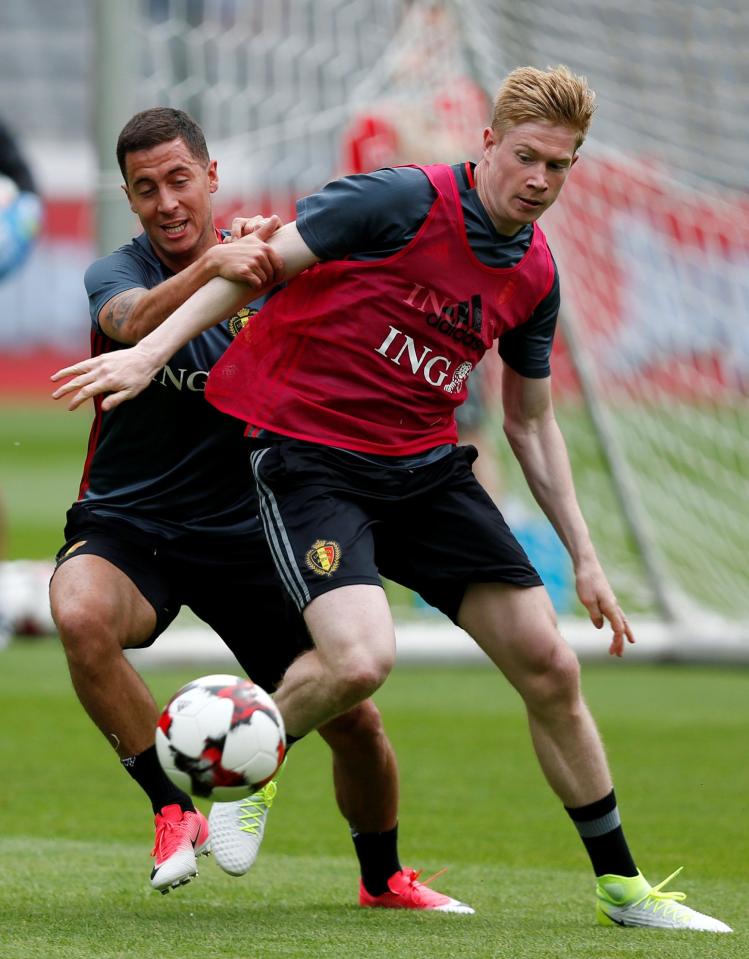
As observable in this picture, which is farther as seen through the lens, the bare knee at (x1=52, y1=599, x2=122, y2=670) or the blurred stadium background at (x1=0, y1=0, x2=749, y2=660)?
the blurred stadium background at (x1=0, y1=0, x2=749, y2=660)

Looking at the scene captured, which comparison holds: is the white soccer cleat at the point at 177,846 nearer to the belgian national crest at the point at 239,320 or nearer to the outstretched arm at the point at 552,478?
the outstretched arm at the point at 552,478

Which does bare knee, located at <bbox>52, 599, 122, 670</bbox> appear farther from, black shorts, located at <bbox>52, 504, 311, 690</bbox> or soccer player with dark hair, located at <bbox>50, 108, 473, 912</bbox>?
black shorts, located at <bbox>52, 504, 311, 690</bbox>

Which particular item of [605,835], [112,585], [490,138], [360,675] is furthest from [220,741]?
[490,138]

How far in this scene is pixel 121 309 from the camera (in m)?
4.48

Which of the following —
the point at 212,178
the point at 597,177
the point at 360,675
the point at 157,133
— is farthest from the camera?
the point at 597,177

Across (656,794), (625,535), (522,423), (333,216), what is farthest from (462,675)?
(333,216)

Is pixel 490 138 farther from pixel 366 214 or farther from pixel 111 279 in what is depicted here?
pixel 111 279

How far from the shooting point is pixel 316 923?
14.7 ft

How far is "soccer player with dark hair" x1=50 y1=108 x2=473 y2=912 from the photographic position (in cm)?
460

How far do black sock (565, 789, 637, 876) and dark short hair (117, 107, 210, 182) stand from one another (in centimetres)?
212

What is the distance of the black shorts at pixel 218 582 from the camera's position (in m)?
4.82

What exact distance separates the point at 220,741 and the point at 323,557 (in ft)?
1.89

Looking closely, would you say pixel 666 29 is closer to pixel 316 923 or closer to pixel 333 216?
pixel 333 216

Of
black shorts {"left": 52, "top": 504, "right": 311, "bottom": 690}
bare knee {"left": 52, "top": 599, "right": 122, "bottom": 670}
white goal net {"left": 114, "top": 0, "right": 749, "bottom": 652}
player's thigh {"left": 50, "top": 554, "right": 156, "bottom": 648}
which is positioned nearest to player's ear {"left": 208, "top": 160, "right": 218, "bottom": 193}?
black shorts {"left": 52, "top": 504, "right": 311, "bottom": 690}
